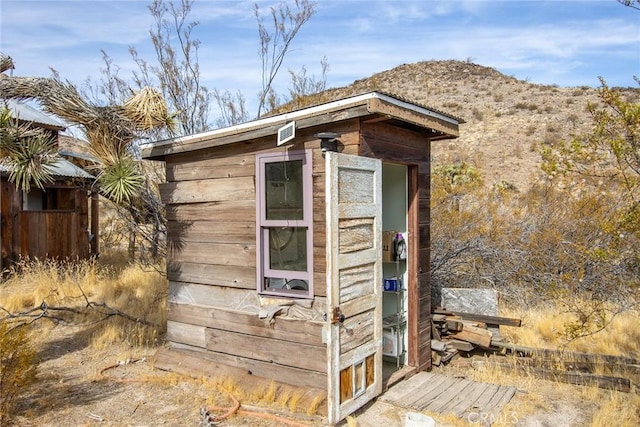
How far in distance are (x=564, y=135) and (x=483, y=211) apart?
14965 mm

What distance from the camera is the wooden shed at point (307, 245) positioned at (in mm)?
4555

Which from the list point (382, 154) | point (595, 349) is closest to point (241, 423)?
point (382, 154)

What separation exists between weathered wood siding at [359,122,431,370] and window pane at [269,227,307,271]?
145 centimetres

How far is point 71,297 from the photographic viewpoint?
925cm

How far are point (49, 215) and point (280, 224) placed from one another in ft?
30.2

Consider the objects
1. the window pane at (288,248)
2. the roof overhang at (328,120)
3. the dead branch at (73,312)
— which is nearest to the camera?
the roof overhang at (328,120)

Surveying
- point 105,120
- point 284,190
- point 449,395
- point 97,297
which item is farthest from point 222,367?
point 97,297

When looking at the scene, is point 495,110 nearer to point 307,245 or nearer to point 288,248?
point 288,248

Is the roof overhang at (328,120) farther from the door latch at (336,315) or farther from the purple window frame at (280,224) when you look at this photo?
the door latch at (336,315)

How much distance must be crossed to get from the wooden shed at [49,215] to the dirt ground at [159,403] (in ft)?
20.4

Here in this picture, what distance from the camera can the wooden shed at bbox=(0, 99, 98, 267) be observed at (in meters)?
11.2

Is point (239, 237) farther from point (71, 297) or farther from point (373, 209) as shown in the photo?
point (71, 297)

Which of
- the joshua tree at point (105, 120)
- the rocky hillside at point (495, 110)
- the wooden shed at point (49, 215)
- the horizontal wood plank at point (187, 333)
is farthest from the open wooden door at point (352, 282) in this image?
the rocky hillside at point (495, 110)

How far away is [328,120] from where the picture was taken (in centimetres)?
472
